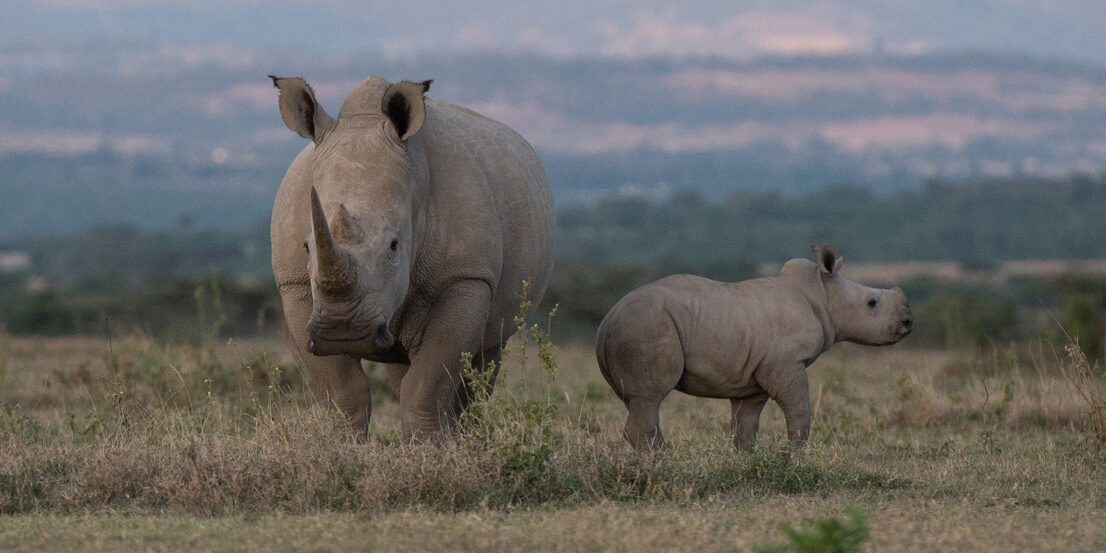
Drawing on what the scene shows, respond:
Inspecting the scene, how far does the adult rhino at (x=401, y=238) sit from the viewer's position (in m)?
6.85

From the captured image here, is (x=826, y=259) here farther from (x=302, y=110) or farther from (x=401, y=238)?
(x=302, y=110)

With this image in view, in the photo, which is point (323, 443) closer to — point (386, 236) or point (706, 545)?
point (386, 236)

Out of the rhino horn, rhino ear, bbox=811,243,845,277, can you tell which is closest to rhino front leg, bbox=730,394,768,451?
rhino ear, bbox=811,243,845,277

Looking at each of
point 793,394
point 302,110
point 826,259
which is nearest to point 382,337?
point 302,110

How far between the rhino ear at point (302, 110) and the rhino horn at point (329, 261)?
47.2 inches

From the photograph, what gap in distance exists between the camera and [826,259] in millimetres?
9242

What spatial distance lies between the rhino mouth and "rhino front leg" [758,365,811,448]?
9.20 ft

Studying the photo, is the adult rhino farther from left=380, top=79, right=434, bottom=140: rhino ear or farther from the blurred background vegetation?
the blurred background vegetation

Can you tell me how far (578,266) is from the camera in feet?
154

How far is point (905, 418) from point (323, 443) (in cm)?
512

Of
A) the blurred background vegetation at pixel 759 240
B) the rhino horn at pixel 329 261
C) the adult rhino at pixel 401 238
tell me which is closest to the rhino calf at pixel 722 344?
the adult rhino at pixel 401 238

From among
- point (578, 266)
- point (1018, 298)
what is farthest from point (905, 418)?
point (1018, 298)

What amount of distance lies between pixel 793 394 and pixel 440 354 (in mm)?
2313

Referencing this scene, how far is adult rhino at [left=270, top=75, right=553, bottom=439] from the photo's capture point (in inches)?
270
